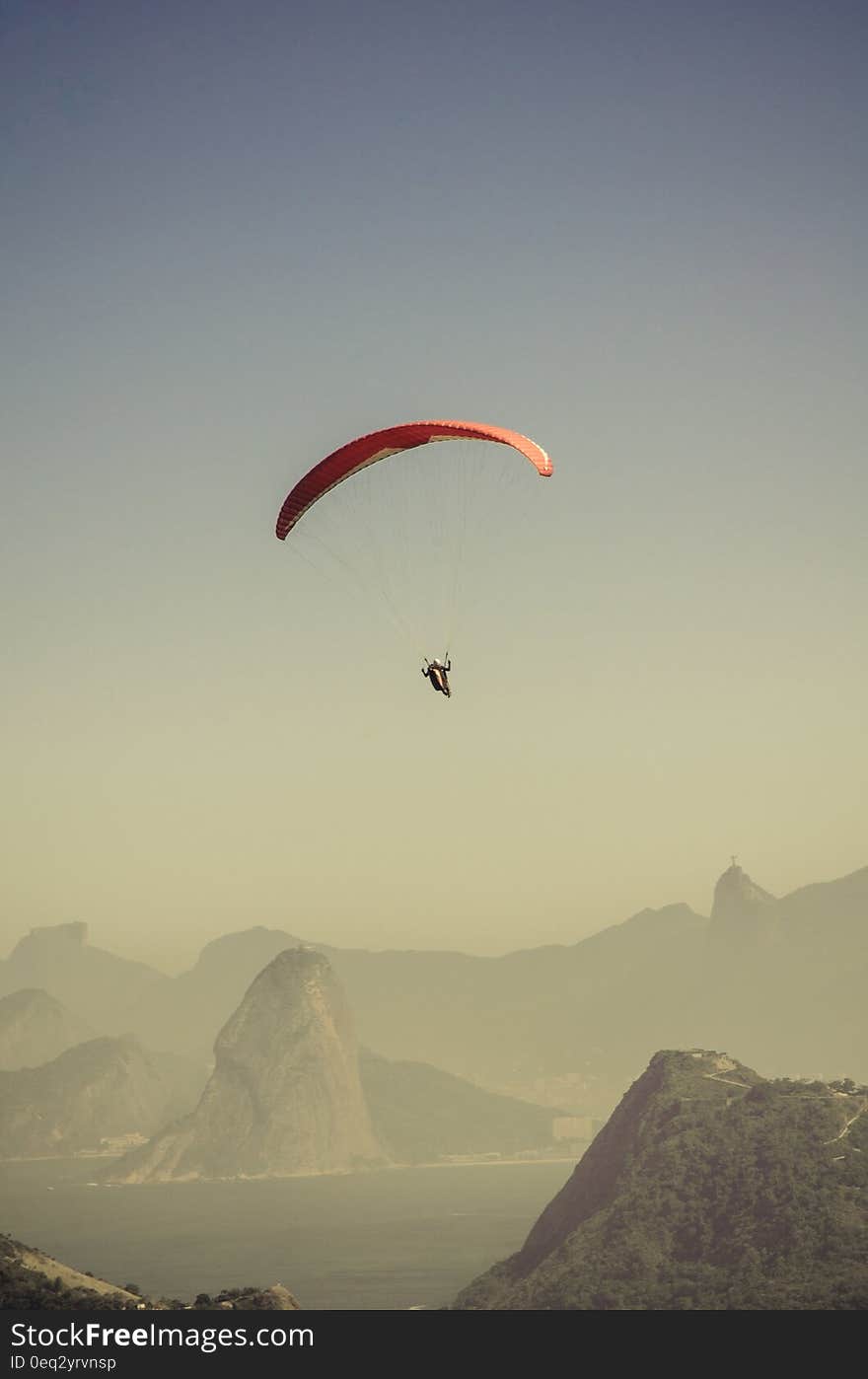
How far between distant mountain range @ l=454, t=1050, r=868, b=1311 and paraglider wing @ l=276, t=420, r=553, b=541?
164 ft

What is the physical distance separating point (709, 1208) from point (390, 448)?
59.4 meters

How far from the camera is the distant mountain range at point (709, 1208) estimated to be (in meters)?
Result: 75.7

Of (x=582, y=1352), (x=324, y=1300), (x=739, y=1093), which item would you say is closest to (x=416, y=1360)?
(x=582, y=1352)

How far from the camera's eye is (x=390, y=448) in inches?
1836

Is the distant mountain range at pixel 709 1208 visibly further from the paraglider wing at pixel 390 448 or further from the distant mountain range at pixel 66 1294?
the paraglider wing at pixel 390 448

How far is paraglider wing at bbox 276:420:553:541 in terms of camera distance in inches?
1818

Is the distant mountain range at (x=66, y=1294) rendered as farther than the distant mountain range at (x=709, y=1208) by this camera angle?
No

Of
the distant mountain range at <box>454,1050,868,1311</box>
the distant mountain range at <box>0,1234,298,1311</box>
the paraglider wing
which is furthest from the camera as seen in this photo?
the distant mountain range at <box>454,1050,868,1311</box>

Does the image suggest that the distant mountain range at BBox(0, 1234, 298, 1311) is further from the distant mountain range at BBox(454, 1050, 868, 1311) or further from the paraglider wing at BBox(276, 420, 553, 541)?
the paraglider wing at BBox(276, 420, 553, 541)

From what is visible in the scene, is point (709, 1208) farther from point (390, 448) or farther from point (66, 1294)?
point (390, 448)

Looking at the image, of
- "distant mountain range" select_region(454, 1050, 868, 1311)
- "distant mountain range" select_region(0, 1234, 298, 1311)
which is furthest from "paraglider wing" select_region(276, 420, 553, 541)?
"distant mountain range" select_region(454, 1050, 868, 1311)

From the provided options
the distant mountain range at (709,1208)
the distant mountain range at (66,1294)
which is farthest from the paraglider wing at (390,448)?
the distant mountain range at (709,1208)

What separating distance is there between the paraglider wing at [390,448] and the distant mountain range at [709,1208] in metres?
50.1

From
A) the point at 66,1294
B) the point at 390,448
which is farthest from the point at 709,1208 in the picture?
the point at 390,448
